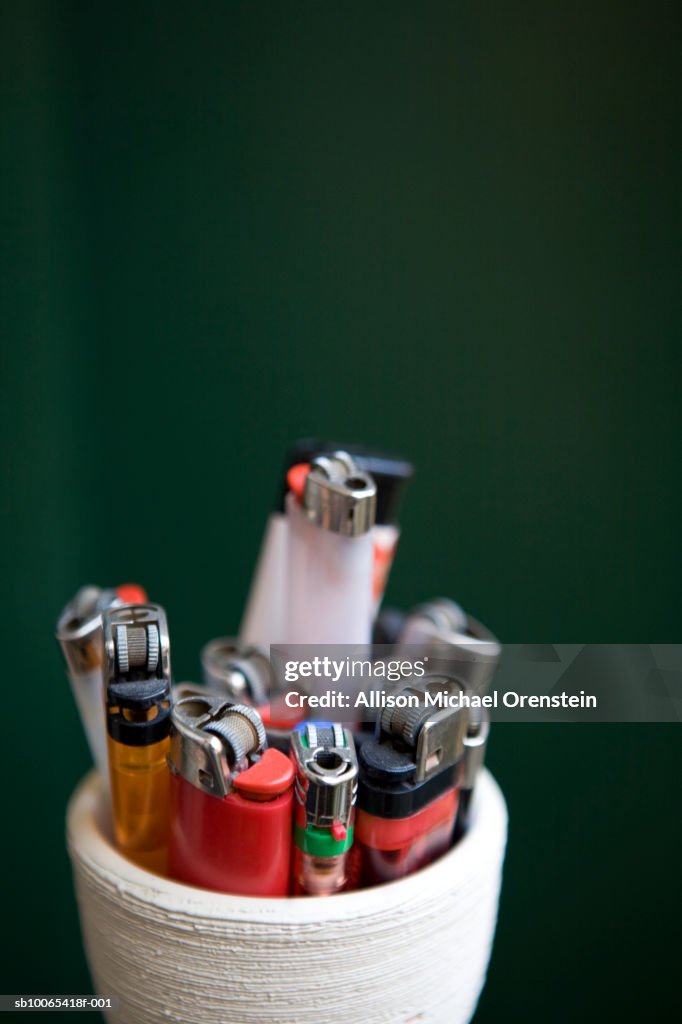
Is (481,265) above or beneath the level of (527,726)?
above

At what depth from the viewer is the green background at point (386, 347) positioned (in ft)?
2.04

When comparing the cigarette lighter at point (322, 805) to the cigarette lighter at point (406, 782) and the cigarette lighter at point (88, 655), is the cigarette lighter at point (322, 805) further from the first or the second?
the cigarette lighter at point (88, 655)

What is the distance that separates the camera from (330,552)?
1.43 ft

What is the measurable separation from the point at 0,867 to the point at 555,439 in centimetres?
51

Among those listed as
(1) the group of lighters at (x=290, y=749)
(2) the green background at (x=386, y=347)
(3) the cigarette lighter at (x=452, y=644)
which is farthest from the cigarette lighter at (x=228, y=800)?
(2) the green background at (x=386, y=347)

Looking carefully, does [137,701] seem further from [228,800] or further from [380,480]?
[380,480]

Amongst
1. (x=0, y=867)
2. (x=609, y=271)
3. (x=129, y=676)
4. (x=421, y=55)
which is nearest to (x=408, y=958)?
(x=129, y=676)

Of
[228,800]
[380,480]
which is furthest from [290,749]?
[380,480]

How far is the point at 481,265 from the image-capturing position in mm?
661

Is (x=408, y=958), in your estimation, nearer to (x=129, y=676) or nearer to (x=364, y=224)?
(x=129, y=676)

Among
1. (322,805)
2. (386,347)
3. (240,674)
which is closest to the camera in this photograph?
(322,805)

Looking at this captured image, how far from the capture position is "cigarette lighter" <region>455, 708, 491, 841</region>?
41 centimetres

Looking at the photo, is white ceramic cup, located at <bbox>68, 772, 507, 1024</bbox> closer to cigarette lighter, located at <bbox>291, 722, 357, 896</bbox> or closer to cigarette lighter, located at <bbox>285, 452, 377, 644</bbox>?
cigarette lighter, located at <bbox>291, 722, 357, 896</bbox>

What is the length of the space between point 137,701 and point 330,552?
0.12 m
